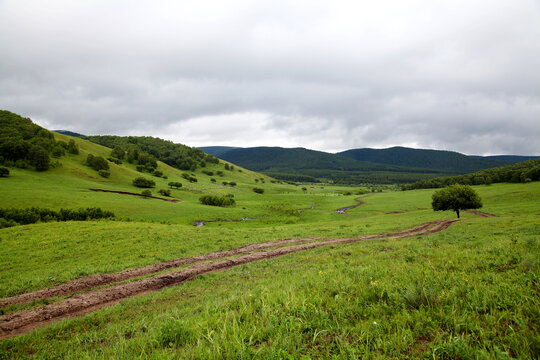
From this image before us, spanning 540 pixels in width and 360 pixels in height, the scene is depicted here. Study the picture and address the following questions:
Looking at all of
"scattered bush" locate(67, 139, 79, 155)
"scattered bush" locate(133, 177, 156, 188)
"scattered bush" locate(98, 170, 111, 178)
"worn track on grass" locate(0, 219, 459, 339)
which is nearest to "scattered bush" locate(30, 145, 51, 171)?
"scattered bush" locate(98, 170, 111, 178)

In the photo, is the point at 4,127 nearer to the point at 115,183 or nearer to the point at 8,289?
the point at 115,183

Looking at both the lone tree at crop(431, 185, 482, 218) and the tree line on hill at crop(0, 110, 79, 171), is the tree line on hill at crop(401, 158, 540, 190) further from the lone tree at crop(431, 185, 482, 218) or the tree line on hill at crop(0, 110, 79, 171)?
the tree line on hill at crop(0, 110, 79, 171)

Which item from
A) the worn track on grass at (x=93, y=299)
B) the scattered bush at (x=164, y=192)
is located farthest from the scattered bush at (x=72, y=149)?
the worn track on grass at (x=93, y=299)

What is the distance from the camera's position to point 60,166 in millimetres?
92438

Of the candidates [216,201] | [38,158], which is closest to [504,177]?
[216,201]

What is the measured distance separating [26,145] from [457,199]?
141 meters

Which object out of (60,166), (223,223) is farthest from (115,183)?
(223,223)

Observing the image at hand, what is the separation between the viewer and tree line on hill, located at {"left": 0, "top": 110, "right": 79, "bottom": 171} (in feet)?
273

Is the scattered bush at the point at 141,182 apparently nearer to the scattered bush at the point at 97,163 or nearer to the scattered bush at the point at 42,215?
the scattered bush at the point at 97,163

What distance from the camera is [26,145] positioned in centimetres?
8638

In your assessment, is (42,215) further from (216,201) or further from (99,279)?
(216,201)

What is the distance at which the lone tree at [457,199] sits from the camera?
150 feet

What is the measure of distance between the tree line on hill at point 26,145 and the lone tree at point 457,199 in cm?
12859

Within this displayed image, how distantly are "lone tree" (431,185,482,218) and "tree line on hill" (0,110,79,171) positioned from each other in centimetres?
12859
